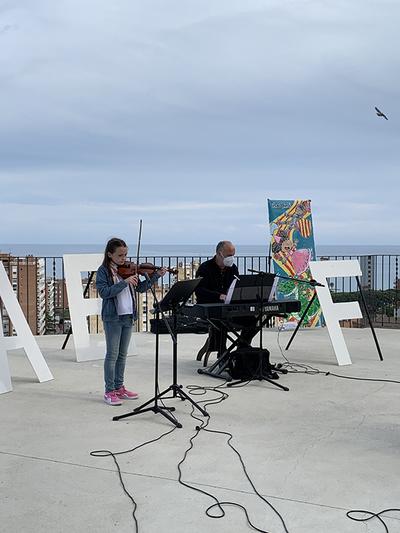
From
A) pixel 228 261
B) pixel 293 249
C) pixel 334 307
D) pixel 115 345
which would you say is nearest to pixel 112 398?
pixel 115 345

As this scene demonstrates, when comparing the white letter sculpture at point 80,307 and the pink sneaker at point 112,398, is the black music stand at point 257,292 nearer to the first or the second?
the pink sneaker at point 112,398

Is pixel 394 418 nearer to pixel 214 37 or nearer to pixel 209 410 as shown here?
pixel 209 410

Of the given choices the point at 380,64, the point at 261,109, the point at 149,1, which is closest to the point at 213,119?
the point at 261,109

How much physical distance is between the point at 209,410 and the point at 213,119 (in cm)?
960

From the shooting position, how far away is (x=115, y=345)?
5461 millimetres

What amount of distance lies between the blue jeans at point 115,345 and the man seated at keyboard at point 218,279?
5.02 feet

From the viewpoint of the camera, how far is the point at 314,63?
1155 centimetres

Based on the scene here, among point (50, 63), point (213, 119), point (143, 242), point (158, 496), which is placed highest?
point (50, 63)

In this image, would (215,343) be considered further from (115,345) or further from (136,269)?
(136,269)

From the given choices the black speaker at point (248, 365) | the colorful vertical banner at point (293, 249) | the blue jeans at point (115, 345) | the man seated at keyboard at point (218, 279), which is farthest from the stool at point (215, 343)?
the colorful vertical banner at point (293, 249)

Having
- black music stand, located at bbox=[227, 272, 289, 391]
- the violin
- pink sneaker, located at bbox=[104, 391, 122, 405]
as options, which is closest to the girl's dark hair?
the violin

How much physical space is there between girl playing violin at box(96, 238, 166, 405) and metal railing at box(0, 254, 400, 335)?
161 inches

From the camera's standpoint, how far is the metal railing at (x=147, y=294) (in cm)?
1043

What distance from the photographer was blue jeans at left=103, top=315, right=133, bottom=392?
5438 mm
